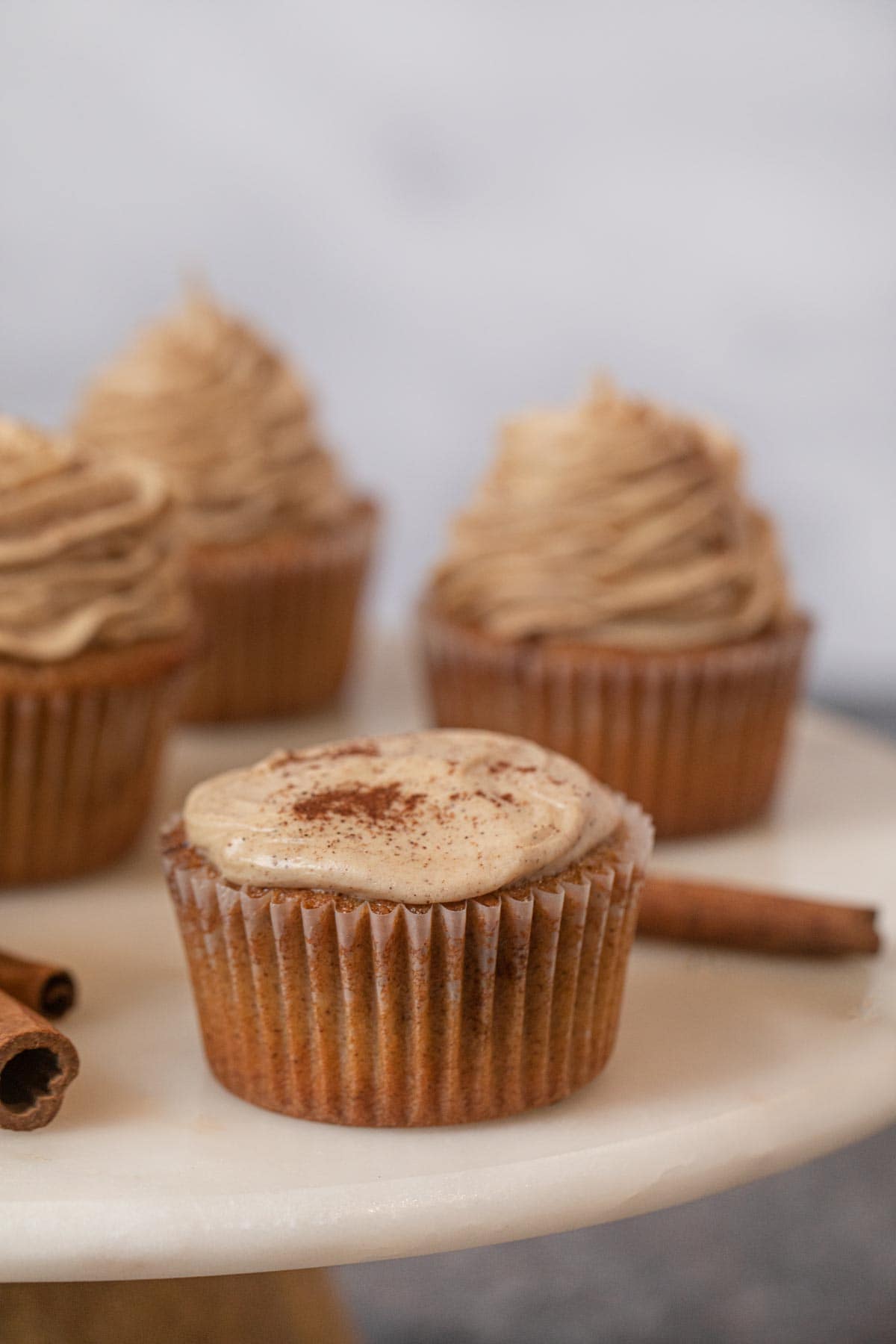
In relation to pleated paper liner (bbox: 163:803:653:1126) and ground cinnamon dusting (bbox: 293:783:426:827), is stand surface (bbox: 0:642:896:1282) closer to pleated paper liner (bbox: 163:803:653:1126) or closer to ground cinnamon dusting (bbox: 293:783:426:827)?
pleated paper liner (bbox: 163:803:653:1126)

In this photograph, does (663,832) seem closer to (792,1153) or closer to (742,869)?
(742,869)

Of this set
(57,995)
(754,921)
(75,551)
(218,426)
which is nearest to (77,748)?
(75,551)

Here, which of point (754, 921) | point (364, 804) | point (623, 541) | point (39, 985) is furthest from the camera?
point (623, 541)

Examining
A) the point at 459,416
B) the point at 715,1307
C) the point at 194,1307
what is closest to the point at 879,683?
the point at 459,416

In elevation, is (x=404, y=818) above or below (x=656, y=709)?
above

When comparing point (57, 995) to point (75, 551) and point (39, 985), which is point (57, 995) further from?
point (75, 551)
